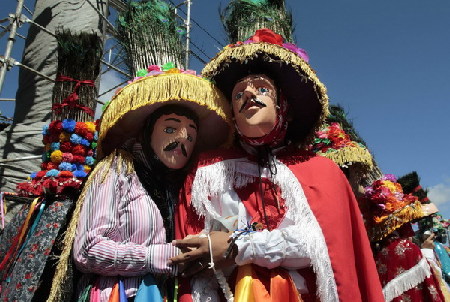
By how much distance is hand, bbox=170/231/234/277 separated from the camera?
1.74m

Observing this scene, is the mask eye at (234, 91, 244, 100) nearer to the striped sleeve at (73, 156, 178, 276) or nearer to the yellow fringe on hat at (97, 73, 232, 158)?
the yellow fringe on hat at (97, 73, 232, 158)

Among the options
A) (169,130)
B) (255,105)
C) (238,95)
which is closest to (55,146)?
(169,130)

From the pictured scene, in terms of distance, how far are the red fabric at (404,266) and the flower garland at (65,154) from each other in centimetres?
278

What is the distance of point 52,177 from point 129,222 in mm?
999

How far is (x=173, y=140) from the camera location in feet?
7.17

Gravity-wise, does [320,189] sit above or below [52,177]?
below

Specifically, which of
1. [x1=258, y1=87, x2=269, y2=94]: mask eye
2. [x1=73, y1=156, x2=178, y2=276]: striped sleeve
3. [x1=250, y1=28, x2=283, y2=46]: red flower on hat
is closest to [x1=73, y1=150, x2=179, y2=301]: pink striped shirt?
[x1=73, y1=156, x2=178, y2=276]: striped sleeve

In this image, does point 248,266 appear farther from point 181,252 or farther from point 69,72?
point 69,72

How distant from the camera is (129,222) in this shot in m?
1.96

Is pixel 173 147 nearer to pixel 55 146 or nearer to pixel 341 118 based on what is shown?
pixel 55 146

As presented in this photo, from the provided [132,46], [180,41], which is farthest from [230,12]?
[132,46]

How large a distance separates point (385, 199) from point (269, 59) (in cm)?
227

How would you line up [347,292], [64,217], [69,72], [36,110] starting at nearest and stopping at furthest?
1. [347,292]
2. [64,217]
3. [69,72]
4. [36,110]

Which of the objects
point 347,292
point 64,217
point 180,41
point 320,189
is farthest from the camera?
point 180,41
